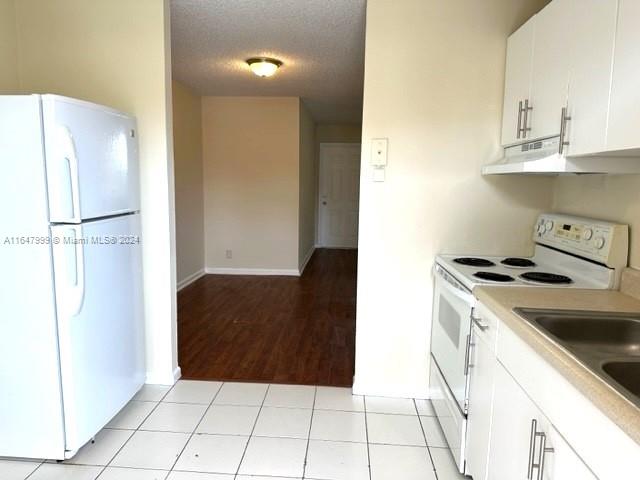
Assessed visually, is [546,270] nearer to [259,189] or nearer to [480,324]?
[480,324]

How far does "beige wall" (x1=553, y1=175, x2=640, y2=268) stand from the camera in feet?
5.53

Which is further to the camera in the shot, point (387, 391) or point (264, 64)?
point (264, 64)

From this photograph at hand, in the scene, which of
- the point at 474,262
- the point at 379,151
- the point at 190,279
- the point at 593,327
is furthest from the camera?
the point at 190,279

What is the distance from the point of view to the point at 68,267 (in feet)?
5.88

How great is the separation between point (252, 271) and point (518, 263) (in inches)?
164

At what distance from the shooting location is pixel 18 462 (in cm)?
190

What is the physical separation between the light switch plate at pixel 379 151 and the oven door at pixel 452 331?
68 cm

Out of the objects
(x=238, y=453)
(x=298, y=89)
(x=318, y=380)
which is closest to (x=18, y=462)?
(x=238, y=453)

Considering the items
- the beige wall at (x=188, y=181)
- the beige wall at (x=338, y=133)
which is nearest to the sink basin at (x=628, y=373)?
the beige wall at (x=188, y=181)

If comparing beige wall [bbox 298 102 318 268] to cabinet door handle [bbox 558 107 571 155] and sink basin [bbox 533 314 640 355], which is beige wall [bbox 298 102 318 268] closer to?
cabinet door handle [bbox 558 107 571 155]

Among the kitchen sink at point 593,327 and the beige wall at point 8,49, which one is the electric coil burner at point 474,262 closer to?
the kitchen sink at point 593,327

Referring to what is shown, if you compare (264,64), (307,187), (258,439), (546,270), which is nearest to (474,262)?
(546,270)

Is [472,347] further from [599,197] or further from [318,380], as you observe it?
[318,380]

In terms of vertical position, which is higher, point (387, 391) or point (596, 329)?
point (596, 329)
